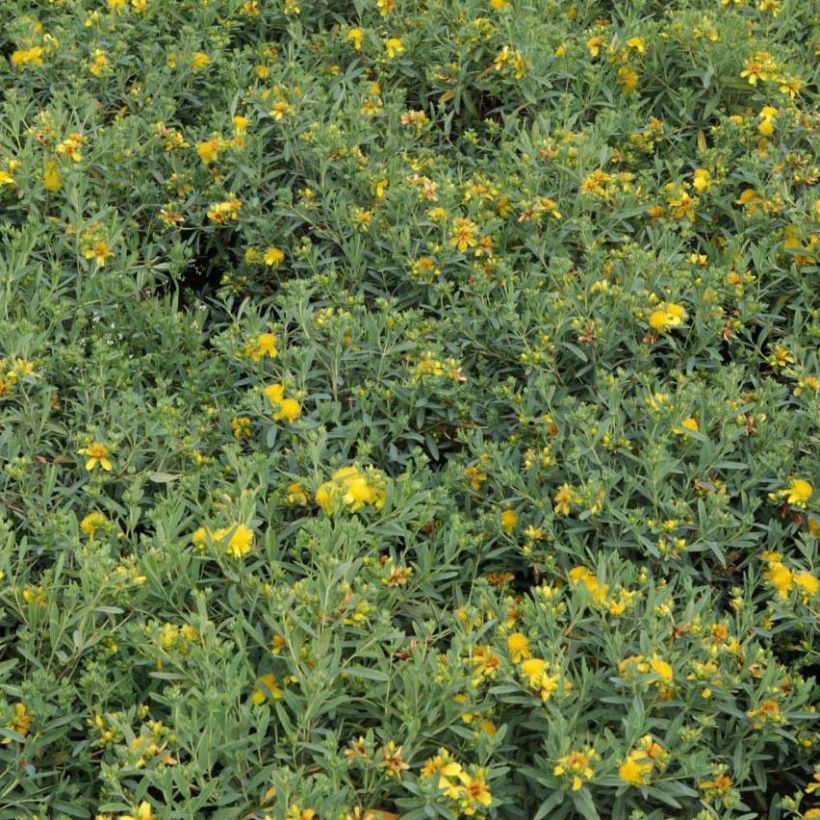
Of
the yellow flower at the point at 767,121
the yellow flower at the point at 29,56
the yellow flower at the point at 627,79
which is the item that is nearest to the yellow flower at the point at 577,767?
the yellow flower at the point at 767,121

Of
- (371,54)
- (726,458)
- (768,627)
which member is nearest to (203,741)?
(768,627)

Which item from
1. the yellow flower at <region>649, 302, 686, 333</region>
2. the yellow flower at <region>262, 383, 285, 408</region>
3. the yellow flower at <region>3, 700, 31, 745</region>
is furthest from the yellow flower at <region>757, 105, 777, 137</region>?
the yellow flower at <region>3, 700, 31, 745</region>

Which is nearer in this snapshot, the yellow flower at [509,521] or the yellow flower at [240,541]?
the yellow flower at [240,541]

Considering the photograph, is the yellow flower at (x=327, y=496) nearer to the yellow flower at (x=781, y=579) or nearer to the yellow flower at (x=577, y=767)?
the yellow flower at (x=577, y=767)

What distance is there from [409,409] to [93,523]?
78 centimetres

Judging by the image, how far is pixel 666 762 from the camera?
2254 mm

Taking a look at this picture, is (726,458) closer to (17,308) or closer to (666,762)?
(666,762)

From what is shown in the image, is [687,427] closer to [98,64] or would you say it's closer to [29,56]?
[98,64]

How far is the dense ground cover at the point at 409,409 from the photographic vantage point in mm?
2301

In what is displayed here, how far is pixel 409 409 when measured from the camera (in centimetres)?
302

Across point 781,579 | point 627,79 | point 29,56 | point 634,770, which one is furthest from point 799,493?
point 29,56

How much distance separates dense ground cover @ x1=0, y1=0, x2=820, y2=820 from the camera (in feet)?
7.55

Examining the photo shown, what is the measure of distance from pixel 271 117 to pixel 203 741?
201 cm

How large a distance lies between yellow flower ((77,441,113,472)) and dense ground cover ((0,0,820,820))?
0.01 meters
